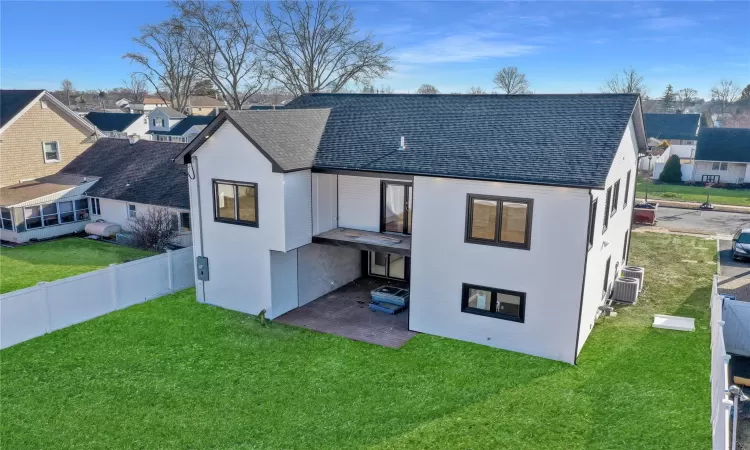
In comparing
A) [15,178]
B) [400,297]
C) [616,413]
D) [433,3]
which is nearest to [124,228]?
[15,178]

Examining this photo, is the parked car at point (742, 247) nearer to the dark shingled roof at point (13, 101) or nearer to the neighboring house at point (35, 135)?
the neighboring house at point (35, 135)

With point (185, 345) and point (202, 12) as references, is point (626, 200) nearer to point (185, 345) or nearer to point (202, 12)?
point (185, 345)

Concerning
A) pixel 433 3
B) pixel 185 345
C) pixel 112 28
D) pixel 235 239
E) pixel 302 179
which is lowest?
pixel 185 345

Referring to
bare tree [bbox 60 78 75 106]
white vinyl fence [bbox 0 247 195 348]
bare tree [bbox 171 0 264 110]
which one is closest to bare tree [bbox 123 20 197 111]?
bare tree [bbox 171 0 264 110]

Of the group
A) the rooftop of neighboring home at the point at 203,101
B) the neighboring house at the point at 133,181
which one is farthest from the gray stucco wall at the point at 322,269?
the rooftop of neighboring home at the point at 203,101

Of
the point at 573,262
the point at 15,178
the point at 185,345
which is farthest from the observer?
the point at 15,178

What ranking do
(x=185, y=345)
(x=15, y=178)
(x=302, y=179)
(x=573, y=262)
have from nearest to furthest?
(x=573, y=262) → (x=185, y=345) → (x=302, y=179) → (x=15, y=178)

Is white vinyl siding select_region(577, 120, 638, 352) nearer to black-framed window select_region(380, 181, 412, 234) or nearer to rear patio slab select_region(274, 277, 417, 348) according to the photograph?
rear patio slab select_region(274, 277, 417, 348)

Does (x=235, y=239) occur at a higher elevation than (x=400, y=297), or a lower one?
higher

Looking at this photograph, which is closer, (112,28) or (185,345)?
(185,345)
